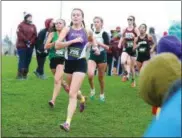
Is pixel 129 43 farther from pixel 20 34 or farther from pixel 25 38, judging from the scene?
pixel 20 34

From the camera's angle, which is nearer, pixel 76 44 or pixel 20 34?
pixel 76 44

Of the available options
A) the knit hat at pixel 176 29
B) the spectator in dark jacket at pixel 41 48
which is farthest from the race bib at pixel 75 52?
the spectator in dark jacket at pixel 41 48

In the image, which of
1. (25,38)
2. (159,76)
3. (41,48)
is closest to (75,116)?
(159,76)

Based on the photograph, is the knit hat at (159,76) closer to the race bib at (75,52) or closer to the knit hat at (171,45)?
the knit hat at (171,45)

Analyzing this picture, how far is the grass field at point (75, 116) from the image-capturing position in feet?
21.4

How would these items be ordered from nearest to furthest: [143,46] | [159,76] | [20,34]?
[159,76] < [143,46] < [20,34]

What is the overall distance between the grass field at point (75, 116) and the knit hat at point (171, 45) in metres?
3.79

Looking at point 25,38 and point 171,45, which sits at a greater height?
point 171,45

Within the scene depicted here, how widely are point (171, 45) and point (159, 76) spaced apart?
0.30 m

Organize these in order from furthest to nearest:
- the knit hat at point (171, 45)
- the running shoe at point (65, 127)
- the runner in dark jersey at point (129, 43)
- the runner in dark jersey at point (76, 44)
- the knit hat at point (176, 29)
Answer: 1. the runner in dark jersey at point (129, 43)
2. the runner in dark jersey at point (76, 44)
3. the running shoe at point (65, 127)
4. the knit hat at point (176, 29)
5. the knit hat at point (171, 45)

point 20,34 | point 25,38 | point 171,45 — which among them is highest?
point 171,45

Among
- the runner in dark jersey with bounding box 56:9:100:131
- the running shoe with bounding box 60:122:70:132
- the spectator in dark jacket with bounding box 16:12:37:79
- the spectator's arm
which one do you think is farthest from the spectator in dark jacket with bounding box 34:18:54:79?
the running shoe with bounding box 60:122:70:132

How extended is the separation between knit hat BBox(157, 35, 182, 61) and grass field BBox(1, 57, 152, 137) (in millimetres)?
3787

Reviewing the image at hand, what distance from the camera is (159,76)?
7.77 feet
